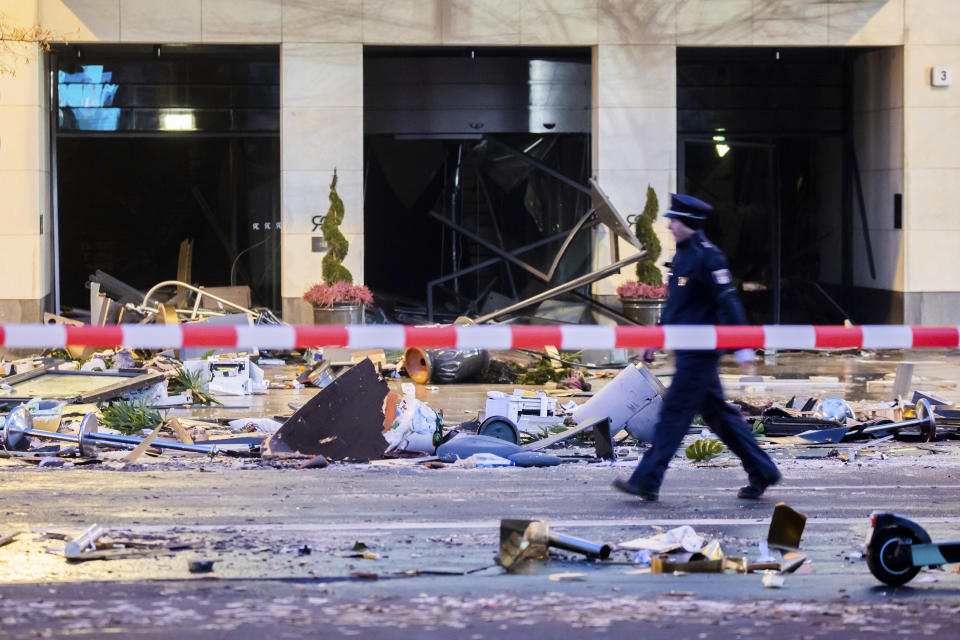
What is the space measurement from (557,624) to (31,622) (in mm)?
2010

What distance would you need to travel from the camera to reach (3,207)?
18.9 meters

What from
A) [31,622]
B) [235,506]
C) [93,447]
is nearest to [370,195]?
[93,447]

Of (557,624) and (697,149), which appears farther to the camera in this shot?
(697,149)

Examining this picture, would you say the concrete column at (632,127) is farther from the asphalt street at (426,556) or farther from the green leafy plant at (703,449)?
the asphalt street at (426,556)

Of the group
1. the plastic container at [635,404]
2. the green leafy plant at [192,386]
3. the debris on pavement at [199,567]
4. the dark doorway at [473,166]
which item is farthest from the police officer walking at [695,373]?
the dark doorway at [473,166]

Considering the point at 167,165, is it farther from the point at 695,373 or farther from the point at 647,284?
the point at 695,373

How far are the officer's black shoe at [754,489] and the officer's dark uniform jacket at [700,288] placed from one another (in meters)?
0.93

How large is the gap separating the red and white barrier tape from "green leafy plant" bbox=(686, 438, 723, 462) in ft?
5.35

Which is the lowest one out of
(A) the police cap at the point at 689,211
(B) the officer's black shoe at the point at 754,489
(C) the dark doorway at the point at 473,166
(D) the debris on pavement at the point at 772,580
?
(D) the debris on pavement at the point at 772,580

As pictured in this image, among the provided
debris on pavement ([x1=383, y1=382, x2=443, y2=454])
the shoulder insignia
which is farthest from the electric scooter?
debris on pavement ([x1=383, y1=382, x2=443, y2=454])

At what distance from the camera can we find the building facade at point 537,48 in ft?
62.1

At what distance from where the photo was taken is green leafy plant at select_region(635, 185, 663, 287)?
62.3 feet

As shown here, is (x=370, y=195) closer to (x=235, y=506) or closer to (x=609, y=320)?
(x=609, y=320)

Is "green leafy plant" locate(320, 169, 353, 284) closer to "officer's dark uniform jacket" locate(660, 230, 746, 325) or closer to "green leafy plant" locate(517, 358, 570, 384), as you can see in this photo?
"green leafy plant" locate(517, 358, 570, 384)
